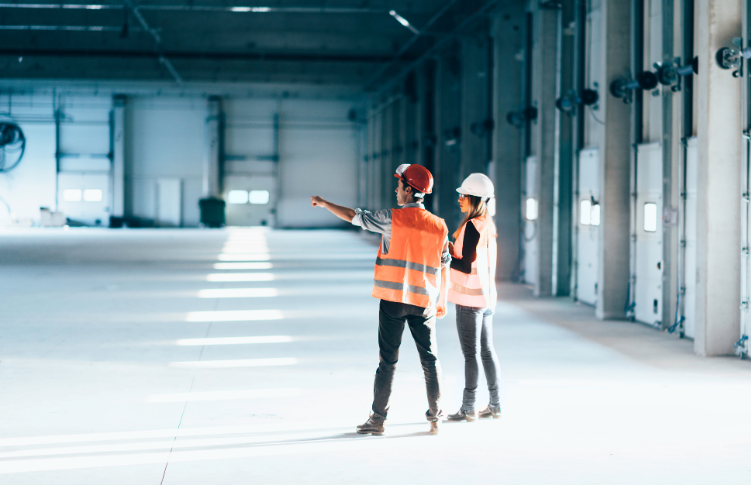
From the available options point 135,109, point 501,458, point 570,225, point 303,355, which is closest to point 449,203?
point 570,225

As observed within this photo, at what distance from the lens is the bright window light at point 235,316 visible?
12102mm

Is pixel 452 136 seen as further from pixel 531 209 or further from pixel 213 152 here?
pixel 213 152

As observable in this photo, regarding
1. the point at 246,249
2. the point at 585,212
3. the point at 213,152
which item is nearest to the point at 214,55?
the point at 246,249

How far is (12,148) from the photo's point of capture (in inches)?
1645

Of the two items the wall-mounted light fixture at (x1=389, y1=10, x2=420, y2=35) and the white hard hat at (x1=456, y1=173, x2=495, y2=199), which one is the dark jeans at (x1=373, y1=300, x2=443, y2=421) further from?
the wall-mounted light fixture at (x1=389, y1=10, x2=420, y2=35)

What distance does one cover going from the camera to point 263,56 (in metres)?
26.4

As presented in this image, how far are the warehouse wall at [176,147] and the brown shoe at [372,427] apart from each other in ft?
126

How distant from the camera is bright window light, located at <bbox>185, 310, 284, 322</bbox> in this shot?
12.1 m

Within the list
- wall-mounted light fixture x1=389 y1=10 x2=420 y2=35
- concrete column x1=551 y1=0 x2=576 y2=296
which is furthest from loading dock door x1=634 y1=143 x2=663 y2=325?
wall-mounted light fixture x1=389 y1=10 x2=420 y2=35

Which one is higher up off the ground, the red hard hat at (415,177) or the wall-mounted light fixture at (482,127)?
the wall-mounted light fixture at (482,127)

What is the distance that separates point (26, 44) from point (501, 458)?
24458 mm

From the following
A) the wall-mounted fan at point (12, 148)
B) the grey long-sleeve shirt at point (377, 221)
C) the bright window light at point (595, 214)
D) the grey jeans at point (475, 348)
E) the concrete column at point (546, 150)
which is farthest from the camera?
the wall-mounted fan at point (12, 148)

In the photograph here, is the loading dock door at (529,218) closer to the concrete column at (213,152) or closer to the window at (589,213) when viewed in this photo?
the window at (589,213)

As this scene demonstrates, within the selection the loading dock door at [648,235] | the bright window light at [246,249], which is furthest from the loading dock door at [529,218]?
the bright window light at [246,249]
